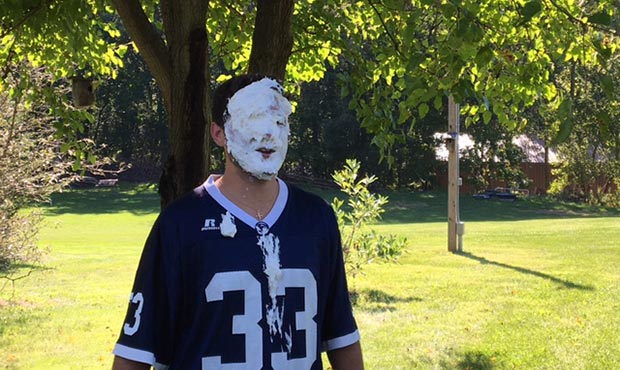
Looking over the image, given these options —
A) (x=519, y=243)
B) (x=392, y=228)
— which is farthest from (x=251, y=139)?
(x=392, y=228)

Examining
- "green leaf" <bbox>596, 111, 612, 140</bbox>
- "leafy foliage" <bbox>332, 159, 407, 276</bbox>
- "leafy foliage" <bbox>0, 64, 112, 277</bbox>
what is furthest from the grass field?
"green leaf" <bbox>596, 111, 612, 140</bbox>

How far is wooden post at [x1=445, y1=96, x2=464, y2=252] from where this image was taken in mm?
14797

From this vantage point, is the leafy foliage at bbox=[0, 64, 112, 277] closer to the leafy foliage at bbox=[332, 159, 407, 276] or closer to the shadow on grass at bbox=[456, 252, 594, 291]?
the leafy foliage at bbox=[332, 159, 407, 276]

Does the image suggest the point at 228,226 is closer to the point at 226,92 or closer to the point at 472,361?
the point at 226,92

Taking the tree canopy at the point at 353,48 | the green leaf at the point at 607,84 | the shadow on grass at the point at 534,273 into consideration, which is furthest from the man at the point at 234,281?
the shadow on grass at the point at 534,273

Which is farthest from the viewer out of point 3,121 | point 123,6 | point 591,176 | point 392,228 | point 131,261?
point 591,176

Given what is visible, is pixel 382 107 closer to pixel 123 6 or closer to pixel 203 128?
pixel 203 128

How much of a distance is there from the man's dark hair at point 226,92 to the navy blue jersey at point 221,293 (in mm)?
301

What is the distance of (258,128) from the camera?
2277mm

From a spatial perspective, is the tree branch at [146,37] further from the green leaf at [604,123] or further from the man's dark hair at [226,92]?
the green leaf at [604,123]

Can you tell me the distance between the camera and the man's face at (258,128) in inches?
87.7

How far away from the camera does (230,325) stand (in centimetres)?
204

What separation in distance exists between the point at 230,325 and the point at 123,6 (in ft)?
8.46

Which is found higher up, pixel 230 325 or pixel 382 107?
pixel 382 107
